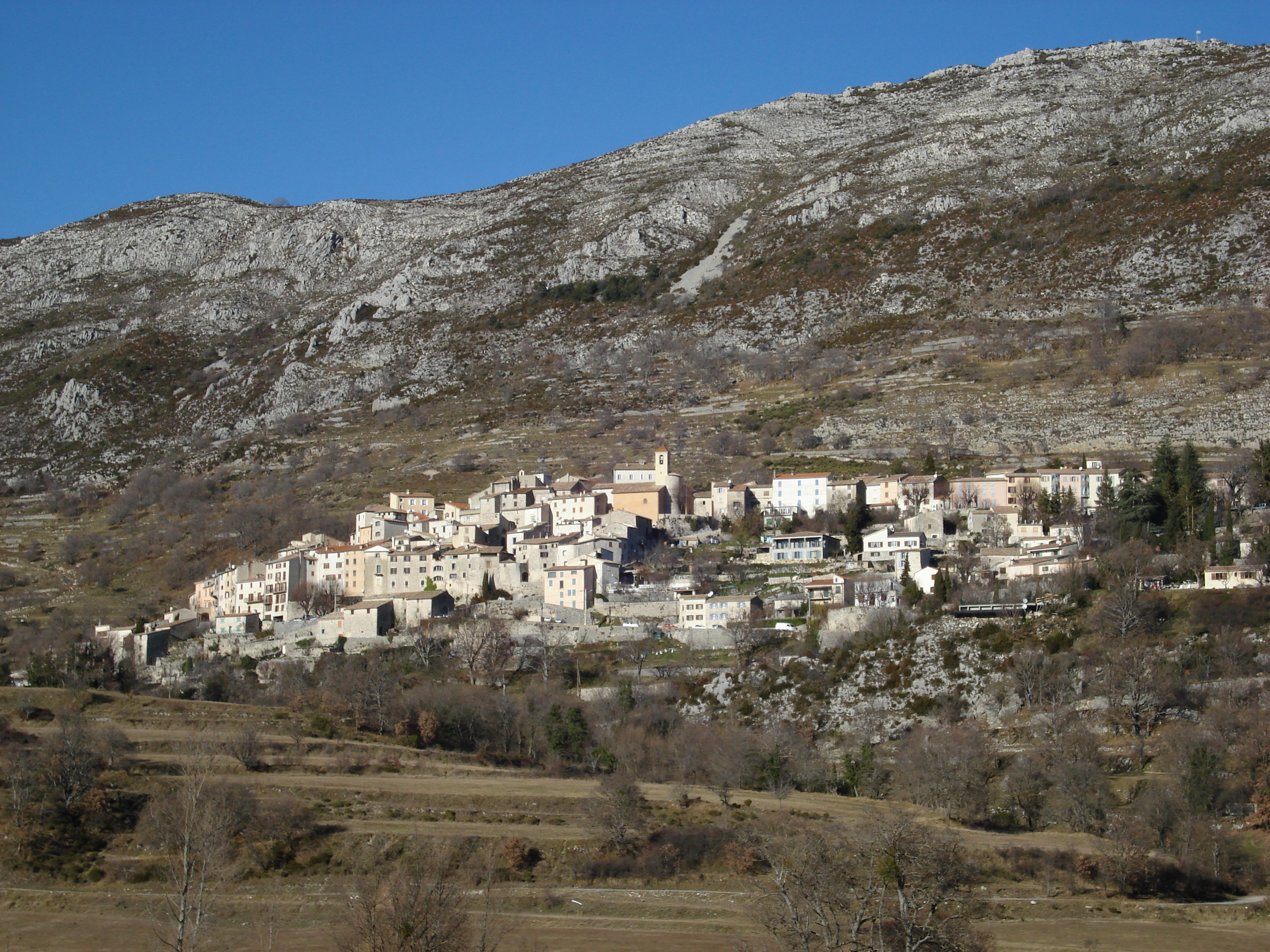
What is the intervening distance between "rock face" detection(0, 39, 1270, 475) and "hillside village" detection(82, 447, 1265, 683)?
24063 mm

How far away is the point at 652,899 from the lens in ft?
126

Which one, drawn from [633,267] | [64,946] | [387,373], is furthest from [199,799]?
[633,267]

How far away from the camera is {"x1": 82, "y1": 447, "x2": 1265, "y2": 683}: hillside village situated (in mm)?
65938

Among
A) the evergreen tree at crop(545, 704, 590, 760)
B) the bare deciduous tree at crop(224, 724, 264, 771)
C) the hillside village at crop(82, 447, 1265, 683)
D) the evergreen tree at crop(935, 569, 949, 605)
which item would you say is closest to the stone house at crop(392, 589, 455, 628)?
the hillside village at crop(82, 447, 1265, 683)

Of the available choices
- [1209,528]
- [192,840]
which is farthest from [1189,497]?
[192,840]

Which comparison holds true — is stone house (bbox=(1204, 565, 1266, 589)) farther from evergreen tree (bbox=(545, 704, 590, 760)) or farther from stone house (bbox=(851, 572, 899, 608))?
evergreen tree (bbox=(545, 704, 590, 760))

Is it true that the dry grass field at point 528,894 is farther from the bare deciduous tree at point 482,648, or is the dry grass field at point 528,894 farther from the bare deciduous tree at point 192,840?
the bare deciduous tree at point 482,648

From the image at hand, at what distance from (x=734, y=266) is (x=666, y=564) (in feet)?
317

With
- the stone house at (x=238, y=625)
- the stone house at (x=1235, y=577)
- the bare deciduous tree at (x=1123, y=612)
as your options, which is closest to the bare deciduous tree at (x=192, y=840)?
the stone house at (x=238, y=625)

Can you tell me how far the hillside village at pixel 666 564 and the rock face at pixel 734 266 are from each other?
24.1m

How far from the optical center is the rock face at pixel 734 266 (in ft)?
447

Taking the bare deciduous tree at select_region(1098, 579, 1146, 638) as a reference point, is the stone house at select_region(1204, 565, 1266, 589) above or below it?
above

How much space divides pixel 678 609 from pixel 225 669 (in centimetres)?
2457

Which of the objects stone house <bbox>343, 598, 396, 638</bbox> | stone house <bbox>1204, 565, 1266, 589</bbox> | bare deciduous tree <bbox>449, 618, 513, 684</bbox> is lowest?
bare deciduous tree <bbox>449, 618, 513, 684</bbox>
